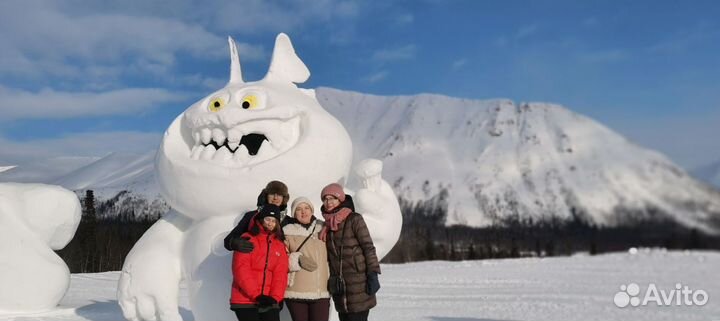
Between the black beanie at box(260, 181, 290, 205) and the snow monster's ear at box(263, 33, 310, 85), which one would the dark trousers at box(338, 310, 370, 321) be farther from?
the snow monster's ear at box(263, 33, 310, 85)

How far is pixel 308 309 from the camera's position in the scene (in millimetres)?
3934

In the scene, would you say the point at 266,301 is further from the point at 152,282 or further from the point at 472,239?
the point at 472,239

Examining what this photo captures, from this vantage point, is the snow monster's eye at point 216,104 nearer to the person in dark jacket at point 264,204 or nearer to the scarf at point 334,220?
the person in dark jacket at point 264,204

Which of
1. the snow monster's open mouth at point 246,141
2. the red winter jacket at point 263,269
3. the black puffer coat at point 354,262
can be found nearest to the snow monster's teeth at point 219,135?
the snow monster's open mouth at point 246,141

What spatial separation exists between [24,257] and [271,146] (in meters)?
4.95

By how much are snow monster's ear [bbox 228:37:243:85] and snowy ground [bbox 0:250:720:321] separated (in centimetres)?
359

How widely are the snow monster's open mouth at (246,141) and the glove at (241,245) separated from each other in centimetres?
110

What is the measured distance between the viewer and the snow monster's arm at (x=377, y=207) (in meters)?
4.77

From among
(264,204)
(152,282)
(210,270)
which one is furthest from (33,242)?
(264,204)

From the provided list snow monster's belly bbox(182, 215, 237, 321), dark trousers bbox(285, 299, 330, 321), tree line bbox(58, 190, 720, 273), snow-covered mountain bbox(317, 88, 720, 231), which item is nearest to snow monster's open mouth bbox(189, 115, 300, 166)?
snow monster's belly bbox(182, 215, 237, 321)

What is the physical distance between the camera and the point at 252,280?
3762 millimetres

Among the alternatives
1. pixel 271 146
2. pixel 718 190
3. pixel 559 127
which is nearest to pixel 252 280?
pixel 271 146

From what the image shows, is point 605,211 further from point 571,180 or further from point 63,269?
point 571,180

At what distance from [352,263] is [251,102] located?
65.7 inches
